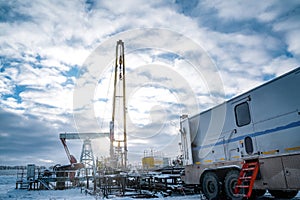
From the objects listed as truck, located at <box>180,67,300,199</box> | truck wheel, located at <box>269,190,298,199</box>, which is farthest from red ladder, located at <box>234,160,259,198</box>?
truck wheel, located at <box>269,190,298,199</box>

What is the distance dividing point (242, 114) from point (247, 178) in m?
2.05

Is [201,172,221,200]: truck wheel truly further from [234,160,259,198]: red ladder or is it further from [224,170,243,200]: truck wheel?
[234,160,259,198]: red ladder

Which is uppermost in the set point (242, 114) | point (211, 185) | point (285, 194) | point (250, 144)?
point (242, 114)

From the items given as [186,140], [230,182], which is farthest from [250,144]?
[186,140]

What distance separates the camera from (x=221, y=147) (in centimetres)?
930

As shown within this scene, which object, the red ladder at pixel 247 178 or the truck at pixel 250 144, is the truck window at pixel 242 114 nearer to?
the truck at pixel 250 144

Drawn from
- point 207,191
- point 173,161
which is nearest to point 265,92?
point 207,191

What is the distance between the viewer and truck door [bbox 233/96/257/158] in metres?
8.06

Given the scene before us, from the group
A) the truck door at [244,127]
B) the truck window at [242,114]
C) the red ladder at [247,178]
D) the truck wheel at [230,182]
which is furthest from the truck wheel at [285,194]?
the truck window at [242,114]

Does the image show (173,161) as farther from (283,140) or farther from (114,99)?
(114,99)

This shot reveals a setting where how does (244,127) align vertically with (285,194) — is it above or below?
above

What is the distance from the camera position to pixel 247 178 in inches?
302

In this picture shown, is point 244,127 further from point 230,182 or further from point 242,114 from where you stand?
point 230,182

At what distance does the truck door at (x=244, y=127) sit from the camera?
806 centimetres
